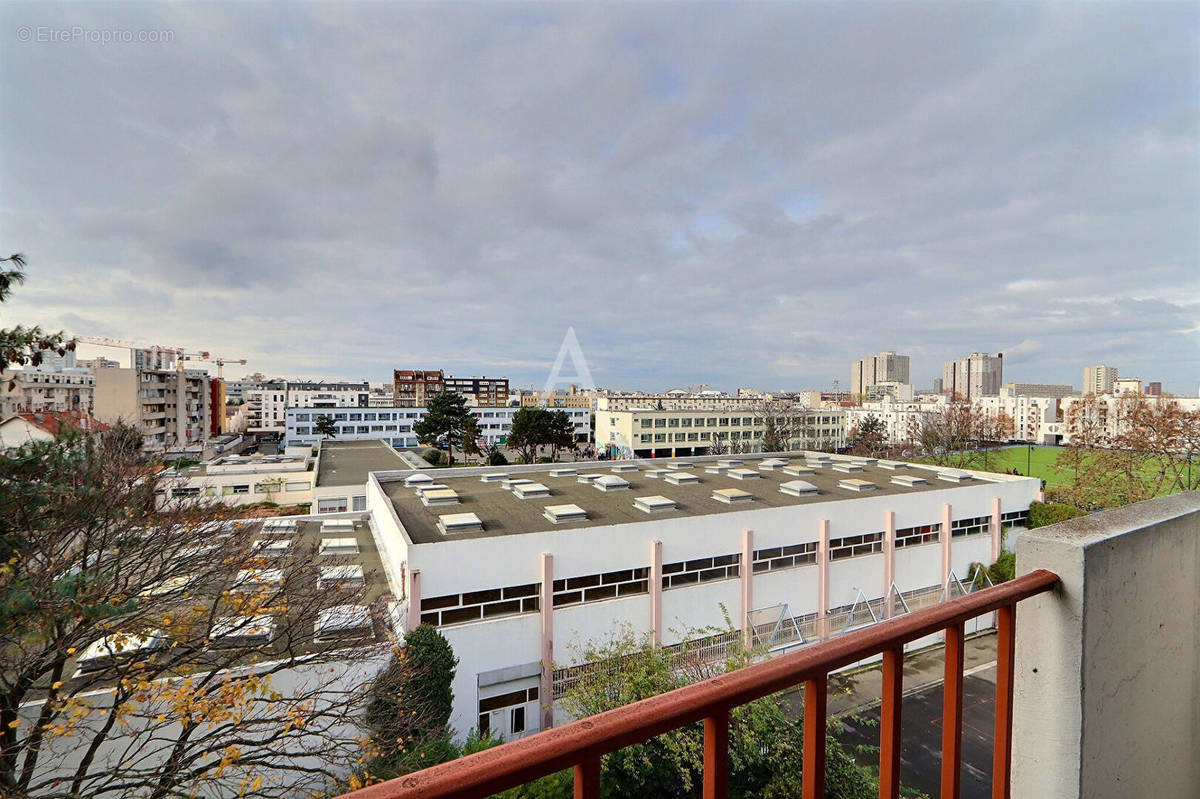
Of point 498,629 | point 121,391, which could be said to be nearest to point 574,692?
point 498,629

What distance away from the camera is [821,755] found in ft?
3.75

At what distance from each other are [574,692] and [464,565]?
9.74 ft

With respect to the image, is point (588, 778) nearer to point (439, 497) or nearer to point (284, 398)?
Result: point (439, 497)

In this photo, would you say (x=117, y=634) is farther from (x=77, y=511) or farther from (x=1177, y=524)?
(x=1177, y=524)

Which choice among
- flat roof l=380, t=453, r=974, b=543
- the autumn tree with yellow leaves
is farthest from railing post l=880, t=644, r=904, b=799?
flat roof l=380, t=453, r=974, b=543

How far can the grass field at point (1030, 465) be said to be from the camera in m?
35.7

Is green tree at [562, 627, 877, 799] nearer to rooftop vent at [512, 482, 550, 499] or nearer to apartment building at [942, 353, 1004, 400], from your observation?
rooftop vent at [512, 482, 550, 499]

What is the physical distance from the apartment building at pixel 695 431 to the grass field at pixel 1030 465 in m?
14.9

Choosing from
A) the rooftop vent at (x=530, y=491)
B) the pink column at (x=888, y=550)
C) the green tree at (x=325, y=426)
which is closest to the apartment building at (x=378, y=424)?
the green tree at (x=325, y=426)

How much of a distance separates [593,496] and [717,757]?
14.9 metres

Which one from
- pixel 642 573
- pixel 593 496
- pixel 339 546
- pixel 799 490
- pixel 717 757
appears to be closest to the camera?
pixel 717 757

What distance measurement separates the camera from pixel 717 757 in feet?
3.20

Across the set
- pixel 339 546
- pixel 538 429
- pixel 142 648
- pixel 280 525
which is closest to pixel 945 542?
pixel 339 546

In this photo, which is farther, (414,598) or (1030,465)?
(1030,465)
